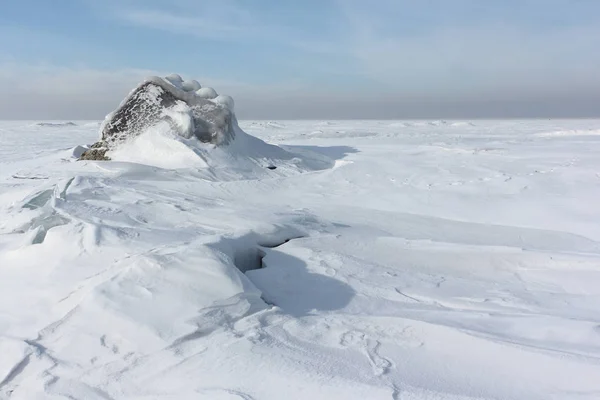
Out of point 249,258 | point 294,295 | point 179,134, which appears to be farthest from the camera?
point 179,134

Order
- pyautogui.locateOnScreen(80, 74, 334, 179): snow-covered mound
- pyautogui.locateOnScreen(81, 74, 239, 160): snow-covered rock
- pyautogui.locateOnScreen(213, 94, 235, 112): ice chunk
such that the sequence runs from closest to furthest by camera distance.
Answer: pyautogui.locateOnScreen(80, 74, 334, 179): snow-covered mound < pyautogui.locateOnScreen(81, 74, 239, 160): snow-covered rock < pyautogui.locateOnScreen(213, 94, 235, 112): ice chunk

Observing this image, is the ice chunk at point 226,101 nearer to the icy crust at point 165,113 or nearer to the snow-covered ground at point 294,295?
the icy crust at point 165,113

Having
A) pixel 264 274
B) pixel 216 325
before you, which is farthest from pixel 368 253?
pixel 216 325

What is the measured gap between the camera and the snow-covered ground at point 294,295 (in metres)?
2.20

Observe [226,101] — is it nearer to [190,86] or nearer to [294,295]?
[190,86]

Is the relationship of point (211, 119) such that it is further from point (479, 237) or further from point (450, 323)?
point (450, 323)

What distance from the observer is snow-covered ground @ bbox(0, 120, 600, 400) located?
2197 millimetres

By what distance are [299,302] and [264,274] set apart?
1.29 feet

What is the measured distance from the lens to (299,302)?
3.02 metres

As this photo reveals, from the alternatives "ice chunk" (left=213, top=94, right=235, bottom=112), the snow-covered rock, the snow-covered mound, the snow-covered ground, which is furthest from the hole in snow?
"ice chunk" (left=213, top=94, right=235, bottom=112)

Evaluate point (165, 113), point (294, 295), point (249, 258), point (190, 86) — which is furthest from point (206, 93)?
point (294, 295)

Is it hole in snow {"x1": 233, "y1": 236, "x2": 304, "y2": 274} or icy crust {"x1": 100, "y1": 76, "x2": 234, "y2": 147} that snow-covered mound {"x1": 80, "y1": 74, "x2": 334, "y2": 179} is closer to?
icy crust {"x1": 100, "y1": 76, "x2": 234, "y2": 147}

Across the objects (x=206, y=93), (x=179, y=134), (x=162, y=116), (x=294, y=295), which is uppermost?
(x=206, y=93)

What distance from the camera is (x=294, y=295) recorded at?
3113 millimetres
